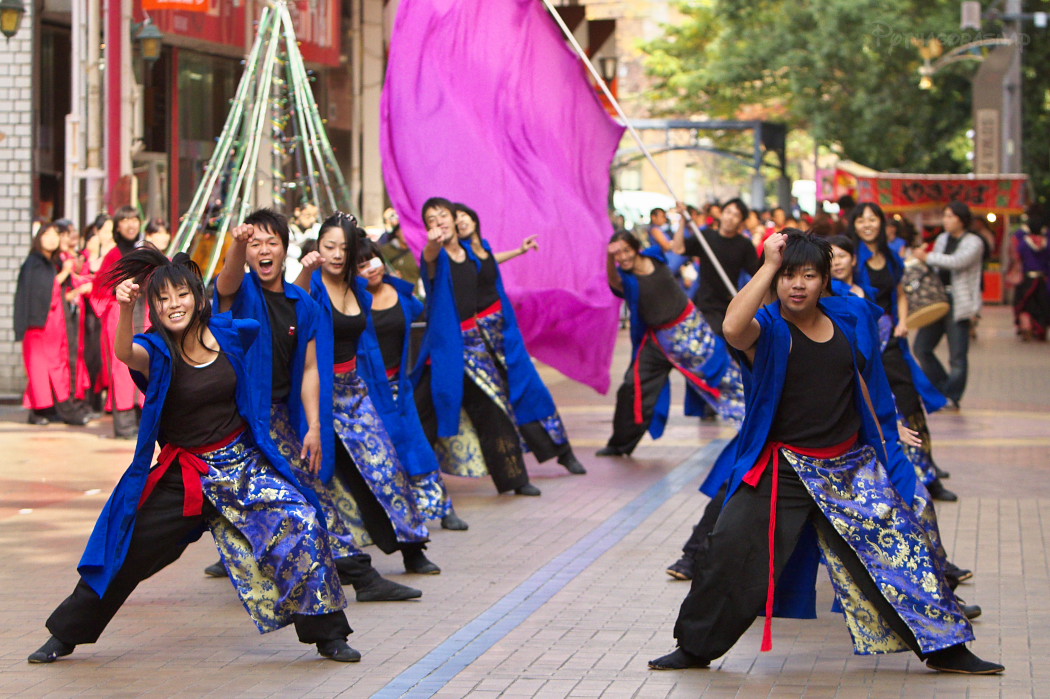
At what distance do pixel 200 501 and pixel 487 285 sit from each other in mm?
4428

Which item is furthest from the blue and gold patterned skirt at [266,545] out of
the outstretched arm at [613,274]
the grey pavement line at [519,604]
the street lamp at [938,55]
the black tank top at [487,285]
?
the street lamp at [938,55]

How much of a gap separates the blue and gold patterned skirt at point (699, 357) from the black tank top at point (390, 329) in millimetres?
3669

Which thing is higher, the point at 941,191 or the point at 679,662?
the point at 941,191

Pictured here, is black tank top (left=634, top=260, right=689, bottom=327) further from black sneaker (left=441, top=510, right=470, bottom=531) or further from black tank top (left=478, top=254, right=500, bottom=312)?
black sneaker (left=441, top=510, right=470, bottom=531)

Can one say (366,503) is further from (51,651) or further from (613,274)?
(613,274)

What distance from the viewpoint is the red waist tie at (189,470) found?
5.93 m

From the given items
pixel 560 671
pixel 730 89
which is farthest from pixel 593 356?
pixel 730 89

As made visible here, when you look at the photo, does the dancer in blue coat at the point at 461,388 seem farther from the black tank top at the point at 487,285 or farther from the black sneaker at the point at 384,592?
the black sneaker at the point at 384,592

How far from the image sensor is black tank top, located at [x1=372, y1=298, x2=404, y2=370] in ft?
27.8

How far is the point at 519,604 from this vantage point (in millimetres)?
7172

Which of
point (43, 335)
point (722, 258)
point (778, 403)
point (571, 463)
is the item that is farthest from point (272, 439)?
point (43, 335)

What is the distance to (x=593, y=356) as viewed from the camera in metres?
11.6

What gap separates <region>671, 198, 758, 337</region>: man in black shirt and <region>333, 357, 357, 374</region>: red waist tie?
6.25 metres

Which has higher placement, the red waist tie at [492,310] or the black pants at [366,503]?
the red waist tie at [492,310]
